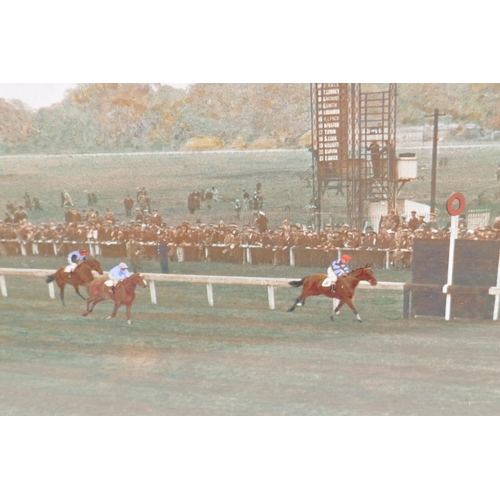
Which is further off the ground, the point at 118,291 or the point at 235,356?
the point at 118,291

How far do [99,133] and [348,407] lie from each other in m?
2.60

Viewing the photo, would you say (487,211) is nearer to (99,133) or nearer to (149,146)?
(149,146)

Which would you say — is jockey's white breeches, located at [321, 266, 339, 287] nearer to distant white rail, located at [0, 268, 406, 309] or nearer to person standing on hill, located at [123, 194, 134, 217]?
distant white rail, located at [0, 268, 406, 309]

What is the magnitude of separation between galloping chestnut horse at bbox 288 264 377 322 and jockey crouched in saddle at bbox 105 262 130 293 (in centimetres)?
121

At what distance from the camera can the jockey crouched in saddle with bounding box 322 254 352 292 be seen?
3986 millimetres

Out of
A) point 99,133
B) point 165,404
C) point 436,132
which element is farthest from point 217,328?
point 436,132

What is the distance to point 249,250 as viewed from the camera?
407 centimetres

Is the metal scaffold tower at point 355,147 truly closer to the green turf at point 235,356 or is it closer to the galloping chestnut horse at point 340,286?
the galloping chestnut horse at point 340,286

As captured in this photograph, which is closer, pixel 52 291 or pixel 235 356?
pixel 235 356

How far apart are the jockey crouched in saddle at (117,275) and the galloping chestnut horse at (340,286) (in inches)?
47.5

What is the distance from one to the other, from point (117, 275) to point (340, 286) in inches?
63.8

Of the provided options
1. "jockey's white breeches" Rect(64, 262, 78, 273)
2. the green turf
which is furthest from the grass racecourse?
"jockey's white breeches" Rect(64, 262, 78, 273)

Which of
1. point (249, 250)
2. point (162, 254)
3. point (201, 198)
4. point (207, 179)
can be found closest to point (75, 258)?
point (162, 254)

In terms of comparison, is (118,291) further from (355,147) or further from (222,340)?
(355,147)
